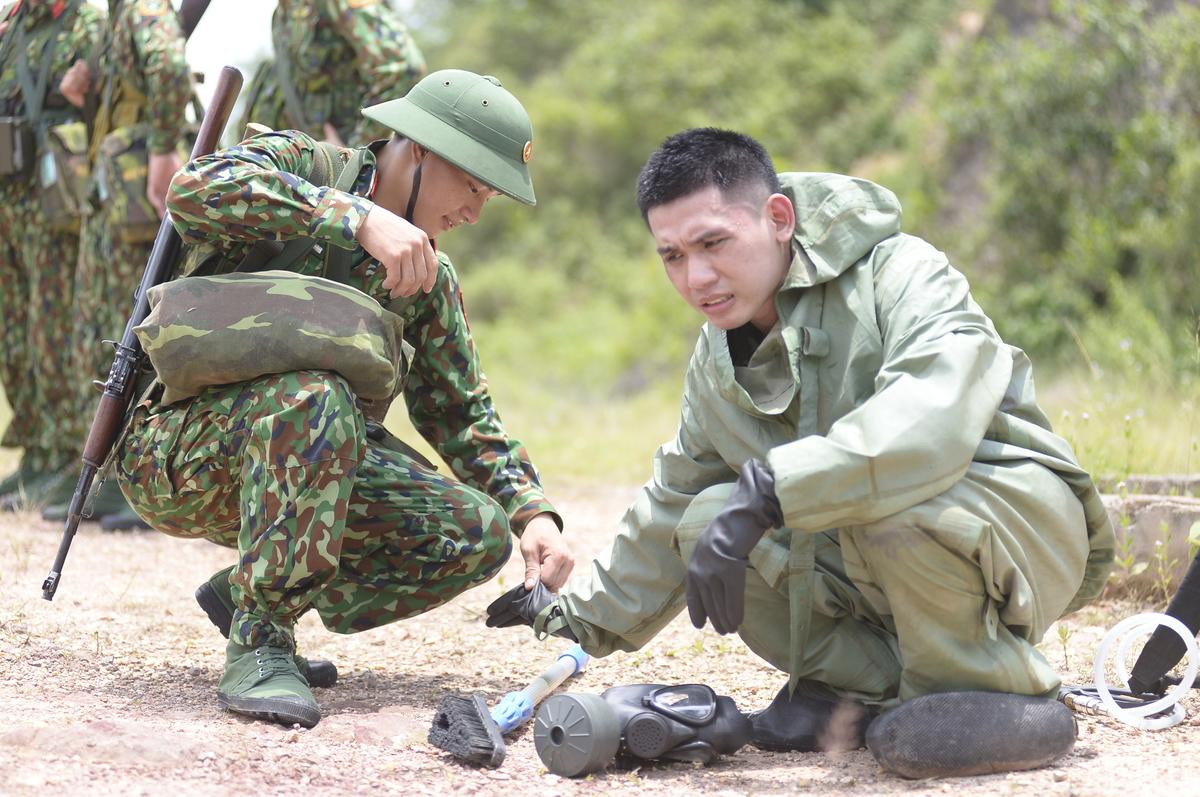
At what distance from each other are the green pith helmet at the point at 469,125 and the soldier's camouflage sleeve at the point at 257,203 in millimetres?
242

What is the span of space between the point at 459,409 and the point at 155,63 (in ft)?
9.32

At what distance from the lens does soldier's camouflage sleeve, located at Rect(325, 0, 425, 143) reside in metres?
5.41

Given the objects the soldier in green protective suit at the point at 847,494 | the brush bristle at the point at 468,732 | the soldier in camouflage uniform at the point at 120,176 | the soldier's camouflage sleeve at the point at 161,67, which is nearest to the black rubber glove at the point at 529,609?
the soldier in green protective suit at the point at 847,494

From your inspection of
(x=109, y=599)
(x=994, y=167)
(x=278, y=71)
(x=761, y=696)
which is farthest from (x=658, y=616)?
(x=994, y=167)

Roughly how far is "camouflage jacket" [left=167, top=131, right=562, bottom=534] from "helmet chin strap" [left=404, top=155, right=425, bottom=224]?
97mm

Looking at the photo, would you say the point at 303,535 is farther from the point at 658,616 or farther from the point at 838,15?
the point at 838,15

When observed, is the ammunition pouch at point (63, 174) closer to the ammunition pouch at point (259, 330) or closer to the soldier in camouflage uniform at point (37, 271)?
the soldier in camouflage uniform at point (37, 271)

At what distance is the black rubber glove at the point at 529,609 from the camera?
3.04m

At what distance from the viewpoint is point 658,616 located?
2.97m

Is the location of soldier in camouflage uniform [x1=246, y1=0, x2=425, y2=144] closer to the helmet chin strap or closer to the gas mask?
the helmet chin strap

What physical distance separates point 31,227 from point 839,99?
40.5 ft

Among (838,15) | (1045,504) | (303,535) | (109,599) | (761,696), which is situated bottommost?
(109,599)

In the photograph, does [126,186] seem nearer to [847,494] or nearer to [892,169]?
[847,494]

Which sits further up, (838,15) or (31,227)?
(838,15)
